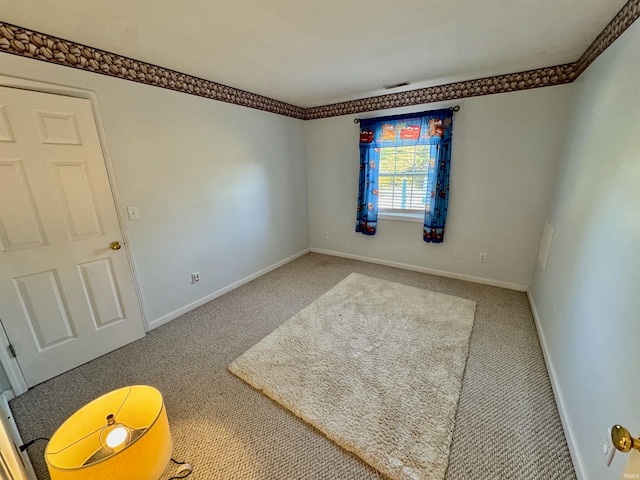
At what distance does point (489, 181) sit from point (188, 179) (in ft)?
11.0

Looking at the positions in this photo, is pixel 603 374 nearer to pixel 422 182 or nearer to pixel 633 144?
pixel 633 144

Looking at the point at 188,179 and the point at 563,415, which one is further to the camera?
the point at 188,179

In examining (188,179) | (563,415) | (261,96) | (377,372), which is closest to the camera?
(563,415)

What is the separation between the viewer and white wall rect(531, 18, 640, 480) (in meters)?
1.11

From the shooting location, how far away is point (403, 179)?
3.62 meters

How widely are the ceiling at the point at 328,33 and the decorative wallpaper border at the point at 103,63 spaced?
7 cm

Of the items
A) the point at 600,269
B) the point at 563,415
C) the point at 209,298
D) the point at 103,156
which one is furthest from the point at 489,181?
the point at 103,156

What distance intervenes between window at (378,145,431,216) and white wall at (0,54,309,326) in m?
1.44

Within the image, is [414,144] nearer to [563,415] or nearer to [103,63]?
[563,415]

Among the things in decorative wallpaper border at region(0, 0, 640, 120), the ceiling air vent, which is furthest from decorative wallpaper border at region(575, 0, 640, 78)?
the ceiling air vent

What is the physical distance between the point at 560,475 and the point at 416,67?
3029mm

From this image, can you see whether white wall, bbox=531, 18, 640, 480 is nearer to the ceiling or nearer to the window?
the ceiling

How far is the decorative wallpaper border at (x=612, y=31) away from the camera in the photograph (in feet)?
4.76

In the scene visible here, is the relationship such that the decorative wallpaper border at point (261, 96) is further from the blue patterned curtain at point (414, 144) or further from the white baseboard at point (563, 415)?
the white baseboard at point (563, 415)
